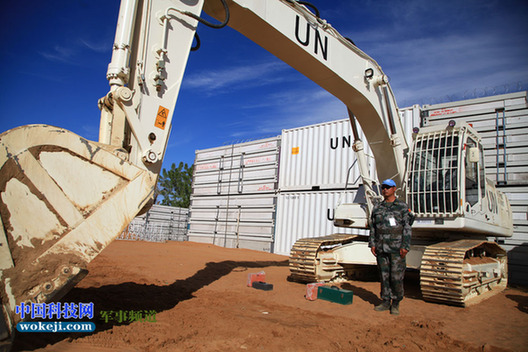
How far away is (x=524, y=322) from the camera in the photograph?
461 cm

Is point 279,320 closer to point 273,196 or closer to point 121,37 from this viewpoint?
point 121,37

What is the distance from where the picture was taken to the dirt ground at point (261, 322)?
2.86 m

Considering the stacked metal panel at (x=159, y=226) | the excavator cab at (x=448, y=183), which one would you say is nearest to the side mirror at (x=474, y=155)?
the excavator cab at (x=448, y=183)

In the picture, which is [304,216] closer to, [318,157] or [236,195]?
[318,157]

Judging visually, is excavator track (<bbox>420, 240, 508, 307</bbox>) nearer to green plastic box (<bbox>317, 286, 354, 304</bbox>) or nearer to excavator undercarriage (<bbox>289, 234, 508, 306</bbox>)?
excavator undercarriage (<bbox>289, 234, 508, 306</bbox>)

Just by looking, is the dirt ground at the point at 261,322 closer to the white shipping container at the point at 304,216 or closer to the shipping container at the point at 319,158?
the white shipping container at the point at 304,216

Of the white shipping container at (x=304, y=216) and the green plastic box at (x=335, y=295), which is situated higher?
the white shipping container at (x=304, y=216)

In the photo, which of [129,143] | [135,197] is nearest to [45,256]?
[135,197]

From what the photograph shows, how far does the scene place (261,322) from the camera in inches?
146

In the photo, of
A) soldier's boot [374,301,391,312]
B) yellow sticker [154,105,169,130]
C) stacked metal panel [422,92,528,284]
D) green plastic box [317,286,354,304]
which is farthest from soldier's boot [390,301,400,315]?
stacked metal panel [422,92,528,284]

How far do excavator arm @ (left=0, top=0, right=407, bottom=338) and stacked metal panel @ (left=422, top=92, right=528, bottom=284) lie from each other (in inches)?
262

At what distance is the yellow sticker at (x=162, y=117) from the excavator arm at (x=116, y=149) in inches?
0.4

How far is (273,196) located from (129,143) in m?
11.7

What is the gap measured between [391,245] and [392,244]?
19 mm
